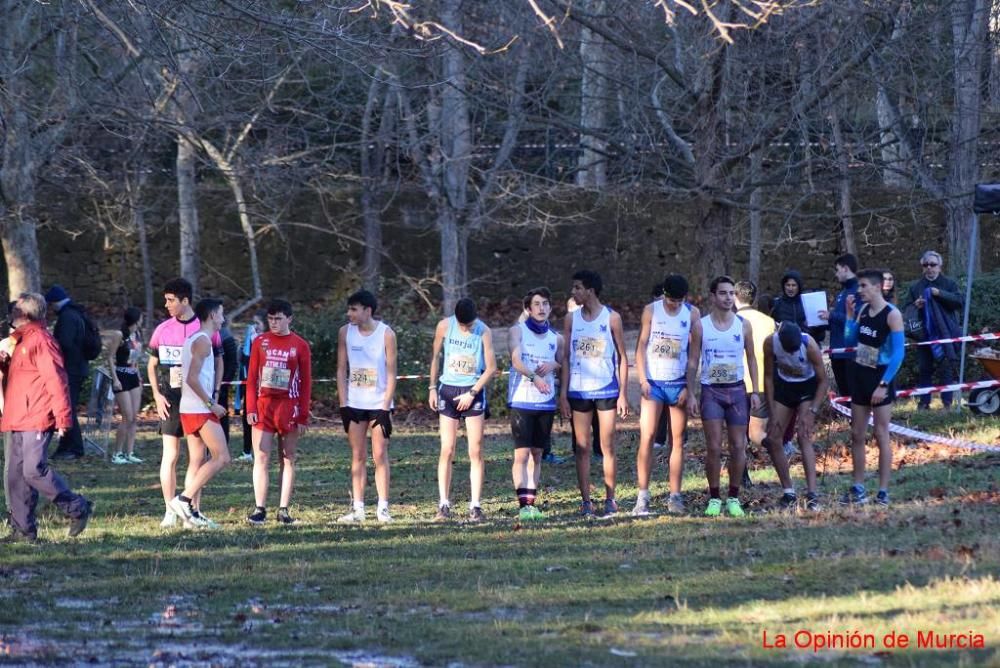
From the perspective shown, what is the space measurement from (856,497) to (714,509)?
3.73 ft

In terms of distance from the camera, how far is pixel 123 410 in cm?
1634

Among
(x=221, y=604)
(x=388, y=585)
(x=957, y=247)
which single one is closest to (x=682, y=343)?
(x=388, y=585)

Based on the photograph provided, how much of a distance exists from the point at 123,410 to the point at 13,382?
594cm

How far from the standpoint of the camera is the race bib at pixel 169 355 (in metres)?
11.4

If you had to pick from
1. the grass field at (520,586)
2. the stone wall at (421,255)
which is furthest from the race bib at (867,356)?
the stone wall at (421,255)

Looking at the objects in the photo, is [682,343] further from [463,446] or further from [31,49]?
[31,49]

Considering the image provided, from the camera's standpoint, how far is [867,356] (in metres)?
11.3

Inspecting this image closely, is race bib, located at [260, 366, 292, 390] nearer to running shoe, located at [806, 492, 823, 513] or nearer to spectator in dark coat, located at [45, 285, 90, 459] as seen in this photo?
running shoe, located at [806, 492, 823, 513]

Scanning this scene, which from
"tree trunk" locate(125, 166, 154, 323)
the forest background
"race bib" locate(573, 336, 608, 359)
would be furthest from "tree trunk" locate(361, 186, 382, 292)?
"race bib" locate(573, 336, 608, 359)

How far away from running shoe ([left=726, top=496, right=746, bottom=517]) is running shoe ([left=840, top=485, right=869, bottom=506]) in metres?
0.80

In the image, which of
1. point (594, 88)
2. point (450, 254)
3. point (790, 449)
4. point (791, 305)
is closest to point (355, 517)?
point (790, 449)

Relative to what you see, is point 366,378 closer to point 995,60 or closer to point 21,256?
point 995,60

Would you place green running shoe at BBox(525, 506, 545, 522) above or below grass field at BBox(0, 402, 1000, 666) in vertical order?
above

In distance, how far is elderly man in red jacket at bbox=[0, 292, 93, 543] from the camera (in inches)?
408
